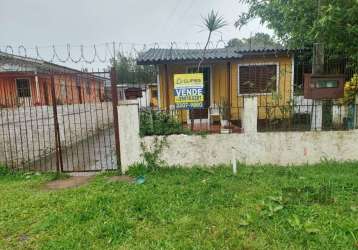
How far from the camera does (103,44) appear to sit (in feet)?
18.7

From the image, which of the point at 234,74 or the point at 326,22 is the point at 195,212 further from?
the point at 234,74

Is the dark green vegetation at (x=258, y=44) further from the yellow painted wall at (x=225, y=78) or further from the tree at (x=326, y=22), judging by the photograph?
the tree at (x=326, y=22)

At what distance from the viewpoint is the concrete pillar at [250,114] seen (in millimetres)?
5344

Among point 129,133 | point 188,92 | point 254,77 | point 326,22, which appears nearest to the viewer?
point 326,22

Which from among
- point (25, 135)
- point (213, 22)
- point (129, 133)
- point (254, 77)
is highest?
point (213, 22)

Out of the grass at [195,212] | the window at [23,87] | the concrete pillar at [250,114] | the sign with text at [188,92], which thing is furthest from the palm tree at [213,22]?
the window at [23,87]

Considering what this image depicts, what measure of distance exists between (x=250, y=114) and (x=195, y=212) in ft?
8.33

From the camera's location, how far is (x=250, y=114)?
17.5ft

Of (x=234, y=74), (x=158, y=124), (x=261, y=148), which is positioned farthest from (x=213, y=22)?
(x=234, y=74)

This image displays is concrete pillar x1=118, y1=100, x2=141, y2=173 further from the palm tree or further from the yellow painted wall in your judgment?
the yellow painted wall

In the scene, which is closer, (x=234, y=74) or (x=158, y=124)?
(x=158, y=124)

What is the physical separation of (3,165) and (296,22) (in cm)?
768

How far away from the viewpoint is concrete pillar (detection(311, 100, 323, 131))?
5652 mm

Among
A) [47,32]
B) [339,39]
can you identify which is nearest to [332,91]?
[339,39]
